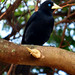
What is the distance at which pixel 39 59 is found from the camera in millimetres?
1936

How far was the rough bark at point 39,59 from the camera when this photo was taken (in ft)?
5.85

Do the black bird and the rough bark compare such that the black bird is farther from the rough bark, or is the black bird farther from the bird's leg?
the bird's leg

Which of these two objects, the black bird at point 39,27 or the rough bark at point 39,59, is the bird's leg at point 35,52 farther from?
the black bird at point 39,27

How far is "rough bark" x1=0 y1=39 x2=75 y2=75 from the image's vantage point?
1.78m

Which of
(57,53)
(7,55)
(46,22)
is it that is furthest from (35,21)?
(7,55)

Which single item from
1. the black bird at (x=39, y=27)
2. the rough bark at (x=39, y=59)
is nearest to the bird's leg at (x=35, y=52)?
the rough bark at (x=39, y=59)

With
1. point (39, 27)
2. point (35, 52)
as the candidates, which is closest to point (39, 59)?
point (35, 52)

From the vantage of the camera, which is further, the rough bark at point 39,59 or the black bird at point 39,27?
the black bird at point 39,27

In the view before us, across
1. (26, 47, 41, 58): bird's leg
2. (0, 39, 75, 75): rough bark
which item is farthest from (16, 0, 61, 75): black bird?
(26, 47, 41, 58): bird's leg

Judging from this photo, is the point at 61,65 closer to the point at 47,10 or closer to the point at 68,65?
the point at 68,65

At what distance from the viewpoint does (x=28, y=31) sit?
341 cm

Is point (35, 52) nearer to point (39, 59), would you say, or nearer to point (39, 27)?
point (39, 59)

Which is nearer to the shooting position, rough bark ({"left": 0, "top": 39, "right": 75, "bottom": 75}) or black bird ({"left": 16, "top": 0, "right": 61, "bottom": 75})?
rough bark ({"left": 0, "top": 39, "right": 75, "bottom": 75})

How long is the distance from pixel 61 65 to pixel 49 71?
2.56 meters
